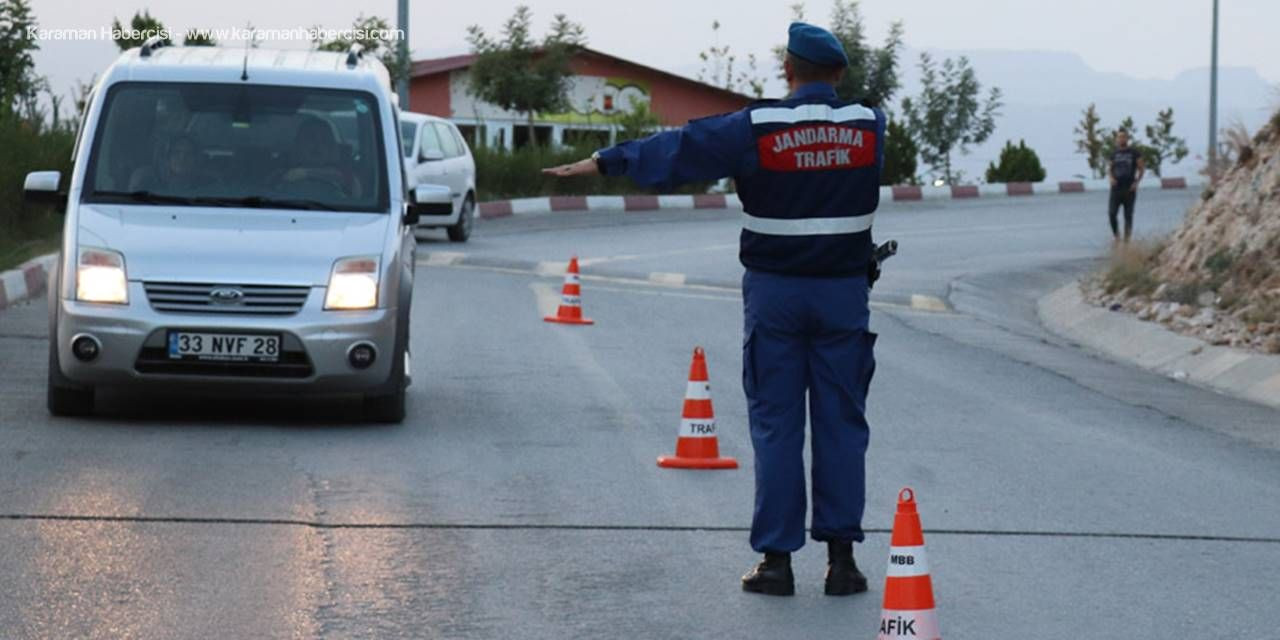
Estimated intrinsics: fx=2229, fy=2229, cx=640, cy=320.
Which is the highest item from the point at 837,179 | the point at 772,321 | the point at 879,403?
the point at 837,179

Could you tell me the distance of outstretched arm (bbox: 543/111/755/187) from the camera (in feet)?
22.7

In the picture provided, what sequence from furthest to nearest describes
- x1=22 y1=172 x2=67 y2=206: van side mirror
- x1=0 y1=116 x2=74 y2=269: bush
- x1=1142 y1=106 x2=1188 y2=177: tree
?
1. x1=1142 y1=106 x2=1188 y2=177: tree
2. x1=0 y1=116 x2=74 y2=269: bush
3. x1=22 y1=172 x2=67 y2=206: van side mirror

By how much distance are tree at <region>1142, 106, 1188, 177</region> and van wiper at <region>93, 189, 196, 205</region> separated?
150 feet

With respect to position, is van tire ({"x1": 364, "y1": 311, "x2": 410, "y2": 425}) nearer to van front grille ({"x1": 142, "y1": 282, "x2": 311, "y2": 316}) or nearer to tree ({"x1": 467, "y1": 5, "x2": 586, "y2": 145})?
van front grille ({"x1": 142, "y1": 282, "x2": 311, "y2": 316})

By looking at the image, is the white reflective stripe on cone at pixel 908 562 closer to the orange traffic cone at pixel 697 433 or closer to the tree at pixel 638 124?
the orange traffic cone at pixel 697 433

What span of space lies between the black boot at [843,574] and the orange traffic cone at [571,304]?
1046cm

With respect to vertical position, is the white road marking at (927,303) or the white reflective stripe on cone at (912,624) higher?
the white reflective stripe on cone at (912,624)

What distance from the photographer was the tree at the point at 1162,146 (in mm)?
54688

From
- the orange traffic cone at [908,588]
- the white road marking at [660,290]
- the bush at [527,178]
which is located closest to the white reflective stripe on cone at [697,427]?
the orange traffic cone at [908,588]

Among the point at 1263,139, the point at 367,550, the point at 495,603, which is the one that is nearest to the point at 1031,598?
the point at 495,603

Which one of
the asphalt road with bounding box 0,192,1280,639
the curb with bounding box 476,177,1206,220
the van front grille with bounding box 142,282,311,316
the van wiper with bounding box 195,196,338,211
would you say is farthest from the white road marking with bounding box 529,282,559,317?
the curb with bounding box 476,177,1206,220

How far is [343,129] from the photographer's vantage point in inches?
453

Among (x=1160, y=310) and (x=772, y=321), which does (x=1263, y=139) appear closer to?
(x=1160, y=310)

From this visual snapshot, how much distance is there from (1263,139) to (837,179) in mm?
15502
